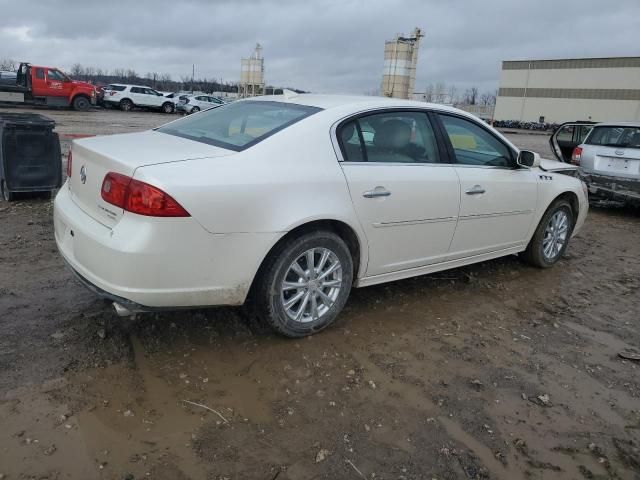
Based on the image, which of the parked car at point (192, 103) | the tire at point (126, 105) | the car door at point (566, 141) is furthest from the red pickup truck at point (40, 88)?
the car door at point (566, 141)

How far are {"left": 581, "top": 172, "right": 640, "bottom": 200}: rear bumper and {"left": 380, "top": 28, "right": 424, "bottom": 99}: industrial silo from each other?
29620 millimetres

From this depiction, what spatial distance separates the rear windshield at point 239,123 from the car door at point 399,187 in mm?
397

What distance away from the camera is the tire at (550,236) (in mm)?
5344

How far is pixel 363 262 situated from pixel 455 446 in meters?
1.45

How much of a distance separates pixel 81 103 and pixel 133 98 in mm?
6075

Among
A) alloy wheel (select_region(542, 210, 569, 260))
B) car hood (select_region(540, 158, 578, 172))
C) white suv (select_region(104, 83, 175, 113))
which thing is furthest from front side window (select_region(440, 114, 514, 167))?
white suv (select_region(104, 83, 175, 113))

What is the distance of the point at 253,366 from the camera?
325 cm

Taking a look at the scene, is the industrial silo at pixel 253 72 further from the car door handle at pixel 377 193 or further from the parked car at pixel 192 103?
the car door handle at pixel 377 193

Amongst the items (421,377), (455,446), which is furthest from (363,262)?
(455,446)

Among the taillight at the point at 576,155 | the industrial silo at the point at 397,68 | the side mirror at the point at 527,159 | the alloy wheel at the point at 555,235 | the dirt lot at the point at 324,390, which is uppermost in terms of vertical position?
the industrial silo at the point at 397,68

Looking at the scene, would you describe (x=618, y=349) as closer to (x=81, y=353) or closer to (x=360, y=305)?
(x=360, y=305)

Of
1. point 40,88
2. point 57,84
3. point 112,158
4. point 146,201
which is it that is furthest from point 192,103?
point 146,201

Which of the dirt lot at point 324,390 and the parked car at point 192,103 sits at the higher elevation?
the parked car at point 192,103

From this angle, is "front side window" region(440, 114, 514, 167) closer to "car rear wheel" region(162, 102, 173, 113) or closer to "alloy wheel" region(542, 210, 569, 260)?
"alloy wheel" region(542, 210, 569, 260)
